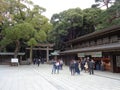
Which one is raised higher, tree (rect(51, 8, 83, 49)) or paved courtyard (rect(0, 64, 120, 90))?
tree (rect(51, 8, 83, 49))

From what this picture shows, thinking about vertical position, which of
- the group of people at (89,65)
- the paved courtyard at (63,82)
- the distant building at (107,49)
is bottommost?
the paved courtyard at (63,82)

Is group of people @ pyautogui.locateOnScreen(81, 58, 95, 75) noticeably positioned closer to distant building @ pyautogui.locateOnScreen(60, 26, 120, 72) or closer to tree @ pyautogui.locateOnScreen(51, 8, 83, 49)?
distant building @ pyautogui.locateOnScreen(60, 26, 120, 72)

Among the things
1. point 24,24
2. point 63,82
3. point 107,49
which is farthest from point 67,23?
point 63,82

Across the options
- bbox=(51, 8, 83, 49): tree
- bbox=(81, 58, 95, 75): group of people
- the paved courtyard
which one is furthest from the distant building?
bbox=(51, 8, 83, 49): tree

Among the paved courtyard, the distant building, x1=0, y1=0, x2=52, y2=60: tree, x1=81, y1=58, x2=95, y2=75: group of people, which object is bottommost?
the paved courtyard

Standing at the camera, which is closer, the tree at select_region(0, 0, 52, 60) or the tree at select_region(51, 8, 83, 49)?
the tree at select_region(0, 0, 52, 60)

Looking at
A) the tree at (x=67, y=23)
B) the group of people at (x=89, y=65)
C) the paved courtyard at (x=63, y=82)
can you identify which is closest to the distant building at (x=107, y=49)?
the group of people at (x=89, y=65)

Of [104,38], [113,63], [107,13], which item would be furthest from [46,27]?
[113,63]

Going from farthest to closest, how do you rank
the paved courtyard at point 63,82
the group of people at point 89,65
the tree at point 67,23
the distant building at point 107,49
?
the tree at point 67,23 < the group of people at point 89,65 < the distant building at point 107,49 < the paved courtyard at point 63,82

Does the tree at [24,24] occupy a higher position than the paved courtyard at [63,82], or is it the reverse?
the tree at [24,24]

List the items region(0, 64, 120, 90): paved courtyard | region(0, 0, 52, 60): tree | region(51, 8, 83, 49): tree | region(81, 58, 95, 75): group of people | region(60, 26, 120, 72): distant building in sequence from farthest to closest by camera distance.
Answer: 1. region(51, 8, 83, 49): tree
2. region(0, 0, 52, 60): tree
3. region(81, 58, 95, 75): group of people
4. region(60, 26, 120, 72): distant building
5. region(0, 64, 120, 90): paved courtyard

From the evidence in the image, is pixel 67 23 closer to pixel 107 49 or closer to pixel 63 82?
pixel 107 49

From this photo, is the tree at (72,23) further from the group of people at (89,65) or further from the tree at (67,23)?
the group of people at (89,65)

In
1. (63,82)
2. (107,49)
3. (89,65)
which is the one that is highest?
(107,49)
